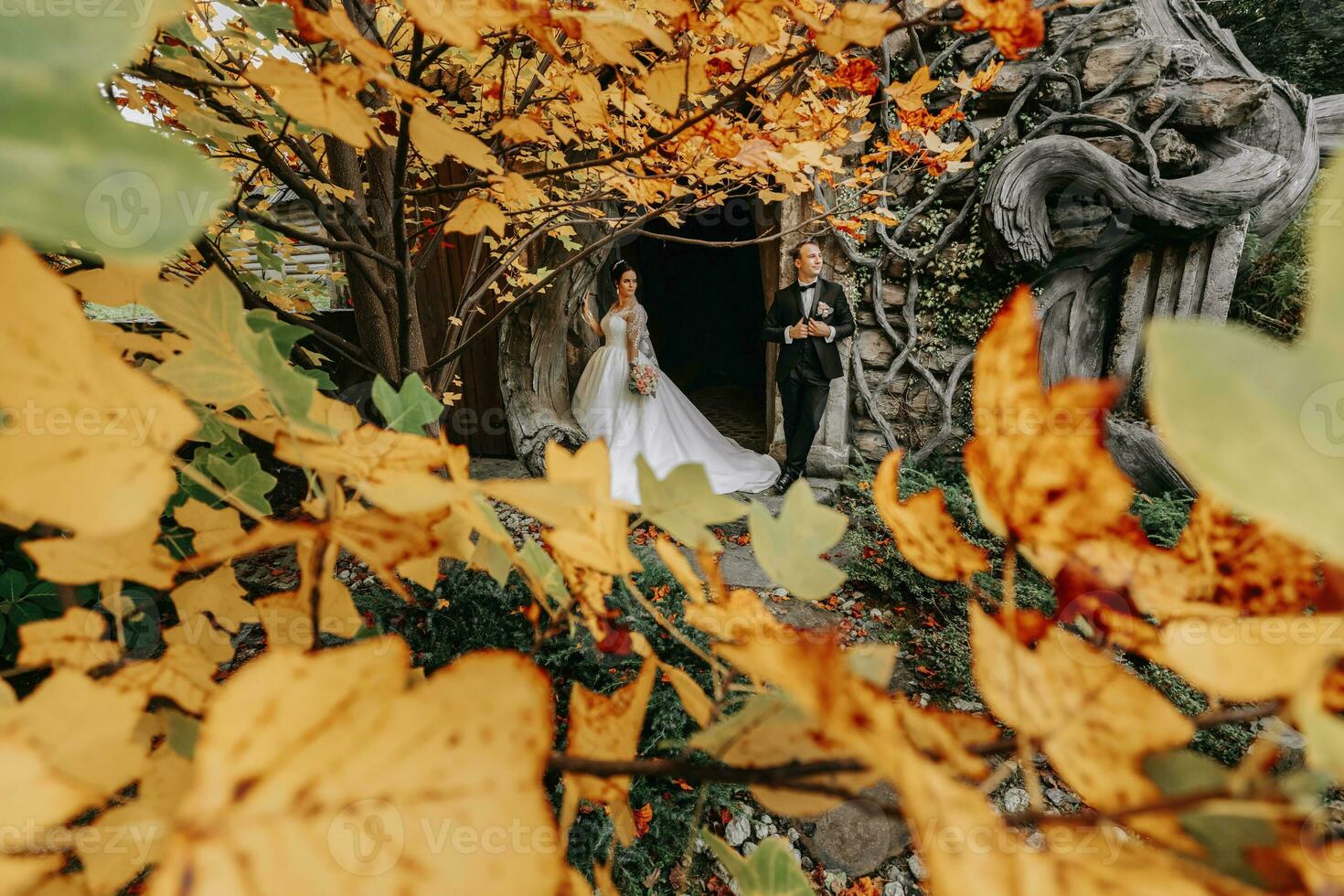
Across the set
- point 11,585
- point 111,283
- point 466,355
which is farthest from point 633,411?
point 111,283

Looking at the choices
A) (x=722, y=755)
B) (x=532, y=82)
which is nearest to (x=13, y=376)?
(x=722, y=755)

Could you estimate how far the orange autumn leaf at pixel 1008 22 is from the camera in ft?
1.73

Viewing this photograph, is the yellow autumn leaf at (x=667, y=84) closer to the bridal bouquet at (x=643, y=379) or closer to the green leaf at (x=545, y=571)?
the green leaf at (x=545, y=571)

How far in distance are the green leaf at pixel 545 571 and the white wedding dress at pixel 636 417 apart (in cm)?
423

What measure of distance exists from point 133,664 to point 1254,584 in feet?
1.56

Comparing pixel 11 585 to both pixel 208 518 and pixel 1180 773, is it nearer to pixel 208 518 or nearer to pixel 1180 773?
pixel 208 518

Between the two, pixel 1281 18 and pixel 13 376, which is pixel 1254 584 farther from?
pixel 1281 18

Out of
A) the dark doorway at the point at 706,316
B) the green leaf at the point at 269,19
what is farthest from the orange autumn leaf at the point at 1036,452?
the dark doorway at the point at 706,316

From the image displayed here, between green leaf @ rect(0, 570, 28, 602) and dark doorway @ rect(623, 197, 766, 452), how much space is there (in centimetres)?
605

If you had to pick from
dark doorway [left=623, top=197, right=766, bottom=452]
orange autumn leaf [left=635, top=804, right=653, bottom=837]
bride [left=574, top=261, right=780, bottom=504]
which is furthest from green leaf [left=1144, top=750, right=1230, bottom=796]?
dark doorway [left=623, top=197, right=766, bottom=452]

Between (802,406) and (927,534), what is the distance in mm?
4061

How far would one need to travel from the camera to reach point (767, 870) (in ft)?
1.01

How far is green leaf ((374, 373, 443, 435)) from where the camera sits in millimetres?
392

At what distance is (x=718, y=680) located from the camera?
Answer: 33 centimetres
